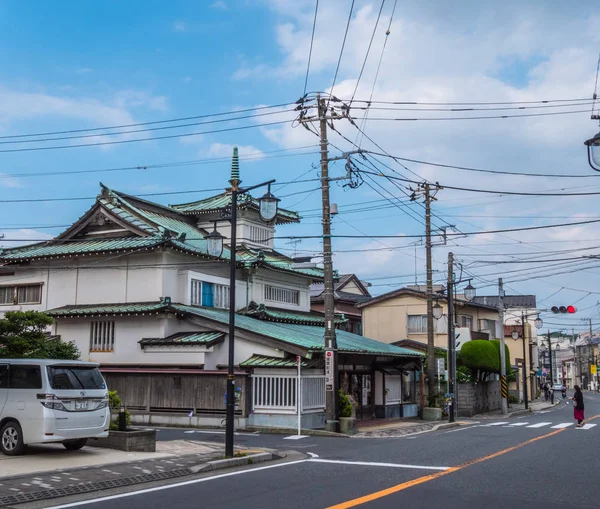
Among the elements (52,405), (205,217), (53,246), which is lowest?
(52,405)

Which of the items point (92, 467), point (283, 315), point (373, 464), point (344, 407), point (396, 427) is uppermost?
point (283, 315)

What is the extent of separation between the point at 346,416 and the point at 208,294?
9278 mm

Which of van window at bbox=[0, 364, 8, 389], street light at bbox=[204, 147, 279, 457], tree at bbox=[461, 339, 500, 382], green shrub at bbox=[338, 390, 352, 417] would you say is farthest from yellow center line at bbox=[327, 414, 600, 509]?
tree at bbox=[461, 339, 500, 382]

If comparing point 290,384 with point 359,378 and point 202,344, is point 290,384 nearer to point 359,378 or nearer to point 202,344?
point 202,344

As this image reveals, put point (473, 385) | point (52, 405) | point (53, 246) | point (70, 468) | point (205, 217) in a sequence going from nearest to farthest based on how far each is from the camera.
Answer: point (70, 468)
point (52, 405)
point (53, 246)
point (205, 217)
point (473, 385)

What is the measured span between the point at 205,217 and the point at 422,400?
14992 mm

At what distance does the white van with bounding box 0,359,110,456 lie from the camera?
14.0m

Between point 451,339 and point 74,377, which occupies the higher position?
point 451,339

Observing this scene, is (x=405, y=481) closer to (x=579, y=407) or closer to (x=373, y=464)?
(x=373, y=464)

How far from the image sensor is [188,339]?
1036 inches

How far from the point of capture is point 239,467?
14.7 metres

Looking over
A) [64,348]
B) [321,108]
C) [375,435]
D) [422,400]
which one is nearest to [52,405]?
[64,348]

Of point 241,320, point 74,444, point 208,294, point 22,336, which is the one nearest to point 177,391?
point 241,320

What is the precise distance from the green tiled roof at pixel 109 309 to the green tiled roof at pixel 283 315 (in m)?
5.74
